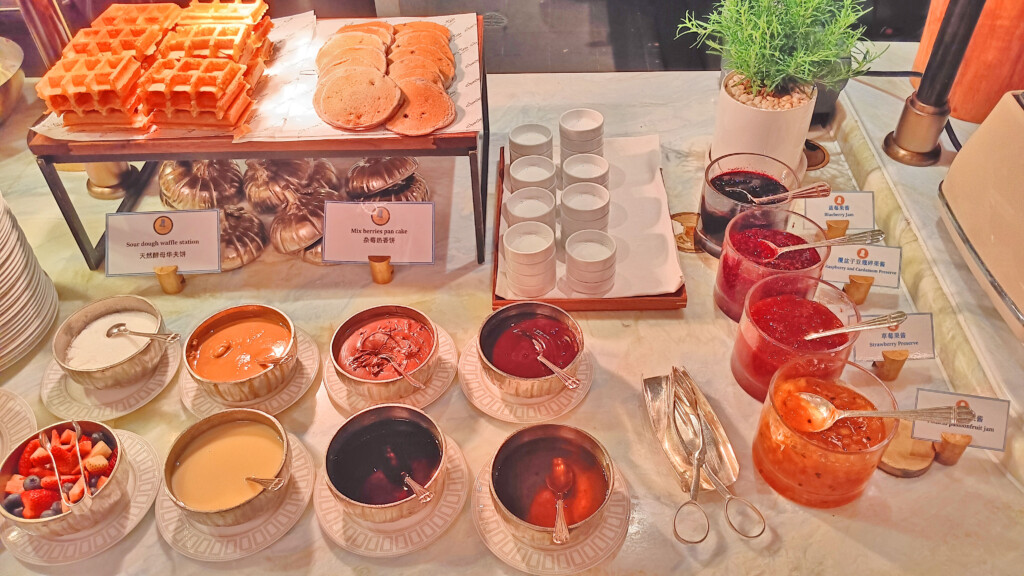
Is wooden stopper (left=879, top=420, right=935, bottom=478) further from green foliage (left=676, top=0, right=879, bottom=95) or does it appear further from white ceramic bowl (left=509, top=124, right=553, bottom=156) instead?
white ceramic bowl (left=509, top=124, right=553, bottom=156)

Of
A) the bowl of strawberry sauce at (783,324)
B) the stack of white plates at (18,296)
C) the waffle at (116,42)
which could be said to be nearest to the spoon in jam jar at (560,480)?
the bowl of strawberry sauce at (783,324)

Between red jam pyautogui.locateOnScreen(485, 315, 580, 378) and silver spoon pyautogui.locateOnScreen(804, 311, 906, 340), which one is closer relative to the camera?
silver spoon pyautogui.locateOnScreen(804, 311, 906, 340)

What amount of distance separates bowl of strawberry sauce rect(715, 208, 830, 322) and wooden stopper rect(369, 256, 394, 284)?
79 cm

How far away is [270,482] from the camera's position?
1.25 meters

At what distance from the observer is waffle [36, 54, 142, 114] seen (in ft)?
5.14

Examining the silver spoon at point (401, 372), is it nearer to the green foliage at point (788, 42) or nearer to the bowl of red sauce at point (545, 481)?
the bowl of red sauce at point (545, 481)

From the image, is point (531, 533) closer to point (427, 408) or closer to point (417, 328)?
point (427, 408)

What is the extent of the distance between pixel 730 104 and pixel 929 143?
55cm

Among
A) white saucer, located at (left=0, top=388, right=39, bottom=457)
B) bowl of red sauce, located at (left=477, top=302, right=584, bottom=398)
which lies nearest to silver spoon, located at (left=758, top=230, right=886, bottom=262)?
bowl of red sauce, located at (left=477, top=302, right=584, bottom=398)

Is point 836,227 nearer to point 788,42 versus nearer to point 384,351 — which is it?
point 788,42

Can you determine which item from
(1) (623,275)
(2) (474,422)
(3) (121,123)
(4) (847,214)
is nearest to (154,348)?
(3) (121,123)

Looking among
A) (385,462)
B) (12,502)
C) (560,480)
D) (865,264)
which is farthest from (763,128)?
(12,502)

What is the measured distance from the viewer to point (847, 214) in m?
1.74

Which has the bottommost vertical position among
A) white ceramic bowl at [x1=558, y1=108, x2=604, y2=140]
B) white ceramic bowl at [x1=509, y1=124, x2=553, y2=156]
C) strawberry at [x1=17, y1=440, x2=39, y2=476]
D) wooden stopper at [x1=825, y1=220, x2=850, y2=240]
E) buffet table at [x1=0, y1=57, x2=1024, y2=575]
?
buffet table at [x1=0, y1=57, x2=1024, y2=575]
